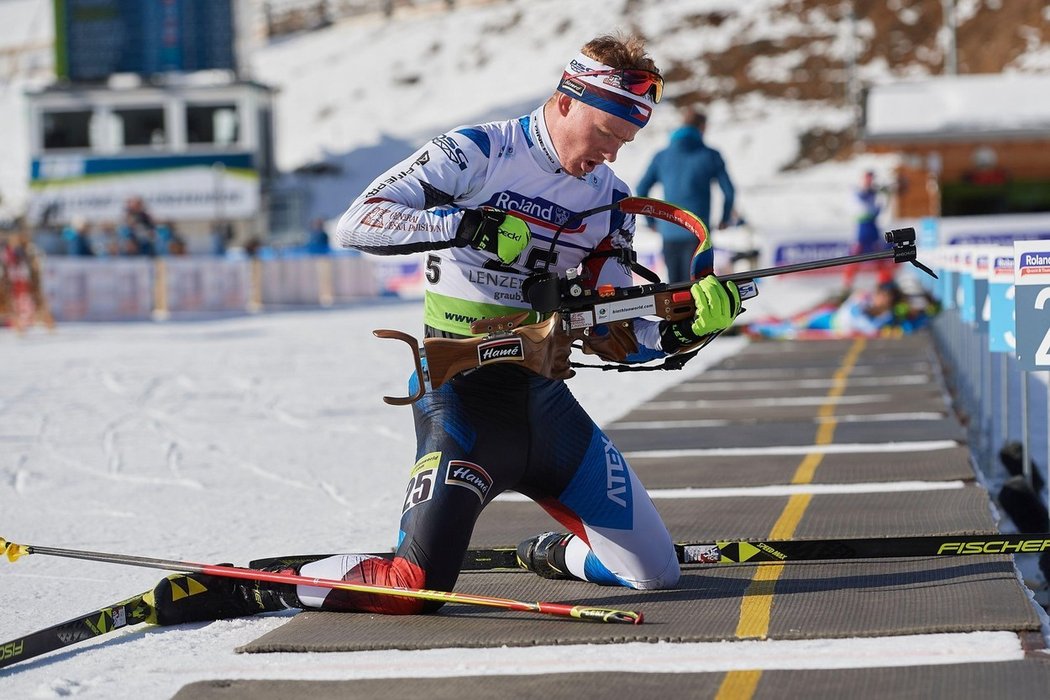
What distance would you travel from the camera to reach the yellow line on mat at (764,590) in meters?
4.12

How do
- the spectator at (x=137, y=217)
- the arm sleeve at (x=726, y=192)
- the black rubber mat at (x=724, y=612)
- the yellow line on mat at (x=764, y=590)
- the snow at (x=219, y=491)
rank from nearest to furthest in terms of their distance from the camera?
the yellow line on mat at (x=764, y=590) → the snow at (x=219, y=491) → the black rubber mat at (x=724, y=612) → the arm sleeve at (x=726, y=192) → the spectator at (x=137, y=217)

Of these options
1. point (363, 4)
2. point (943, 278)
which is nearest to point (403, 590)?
point (943, 278)

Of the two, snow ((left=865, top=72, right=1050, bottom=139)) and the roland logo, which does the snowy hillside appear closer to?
snow ((left=865, top=72, right=1050, bottom=139))

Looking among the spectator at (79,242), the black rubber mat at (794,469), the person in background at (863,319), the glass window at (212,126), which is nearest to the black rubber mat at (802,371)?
the person in background at (863,319)

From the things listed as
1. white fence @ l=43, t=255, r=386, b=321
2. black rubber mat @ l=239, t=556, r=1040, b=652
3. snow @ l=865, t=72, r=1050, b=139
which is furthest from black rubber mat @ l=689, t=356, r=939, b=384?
snow @ l=865, t=72, r=1050, b=139

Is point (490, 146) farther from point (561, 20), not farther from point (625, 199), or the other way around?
point (561, 20)

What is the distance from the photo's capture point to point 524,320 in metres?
5.36

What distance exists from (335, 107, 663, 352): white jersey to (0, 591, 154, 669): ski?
1.49 m

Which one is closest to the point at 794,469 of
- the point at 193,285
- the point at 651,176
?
the point at 651,176

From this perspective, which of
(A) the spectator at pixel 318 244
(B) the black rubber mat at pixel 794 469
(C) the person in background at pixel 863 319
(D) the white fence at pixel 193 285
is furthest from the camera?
(A) the spectator at pixel 318 244

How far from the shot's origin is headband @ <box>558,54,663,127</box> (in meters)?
5.13

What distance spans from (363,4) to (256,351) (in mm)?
65580

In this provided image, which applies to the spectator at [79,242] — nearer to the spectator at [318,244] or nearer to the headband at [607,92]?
the spectator at [318,244]

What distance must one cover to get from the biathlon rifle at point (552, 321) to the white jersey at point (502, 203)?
70mm
